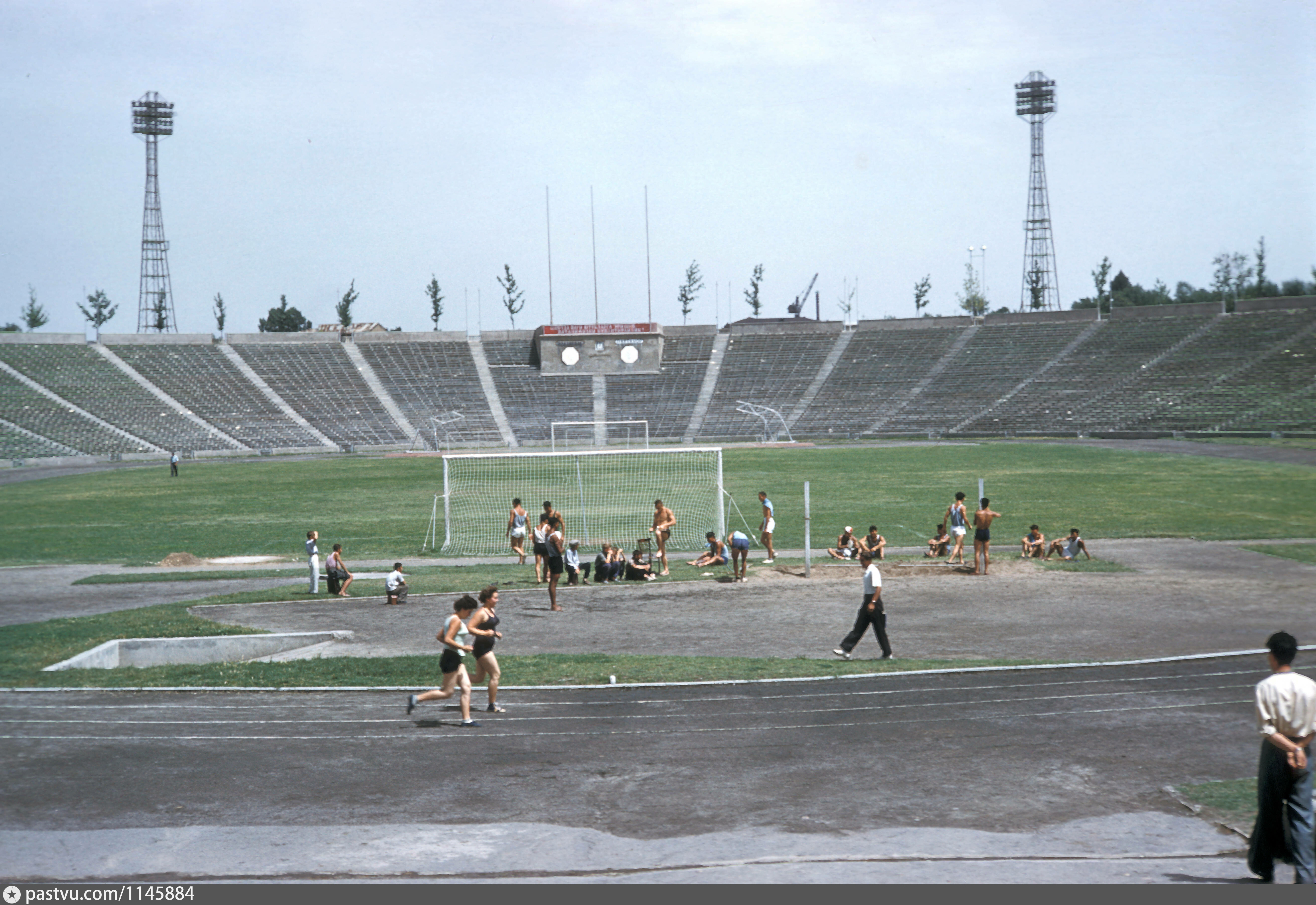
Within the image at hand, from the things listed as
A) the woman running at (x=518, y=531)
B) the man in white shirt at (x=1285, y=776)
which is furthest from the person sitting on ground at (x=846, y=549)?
the man in white shirt at (x=1285, y=776)

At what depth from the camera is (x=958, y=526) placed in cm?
2511

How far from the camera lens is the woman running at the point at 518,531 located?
28734mm

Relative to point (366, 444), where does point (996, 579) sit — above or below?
below

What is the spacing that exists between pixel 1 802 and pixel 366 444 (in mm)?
74637

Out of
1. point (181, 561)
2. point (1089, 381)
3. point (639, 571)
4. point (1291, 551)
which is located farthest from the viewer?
point (1089, 381)

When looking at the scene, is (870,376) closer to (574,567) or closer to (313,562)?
(574,567)

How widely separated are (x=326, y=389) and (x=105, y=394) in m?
17.6

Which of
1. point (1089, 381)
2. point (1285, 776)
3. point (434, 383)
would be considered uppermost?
point (434, 383)

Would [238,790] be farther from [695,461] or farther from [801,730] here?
[695,461]

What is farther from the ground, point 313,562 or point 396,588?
point 313,562

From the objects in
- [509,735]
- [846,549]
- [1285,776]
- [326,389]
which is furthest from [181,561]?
[326,389]

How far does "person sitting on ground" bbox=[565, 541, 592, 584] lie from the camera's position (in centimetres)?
2375

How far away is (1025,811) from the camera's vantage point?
9.57 meters
